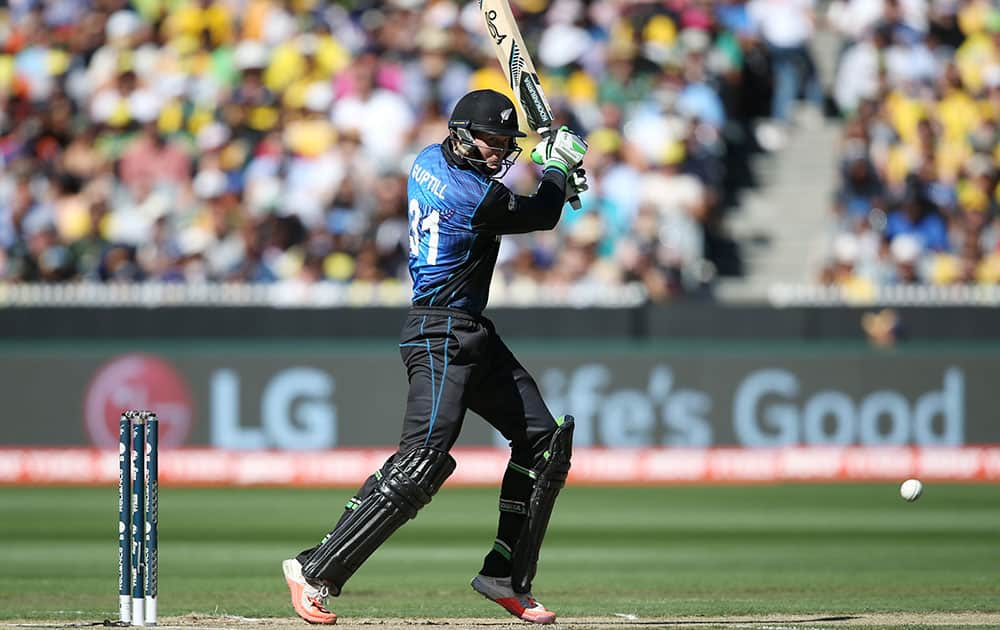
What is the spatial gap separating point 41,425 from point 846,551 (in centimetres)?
656

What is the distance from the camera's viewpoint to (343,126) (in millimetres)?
14797

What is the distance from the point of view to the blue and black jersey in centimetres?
636

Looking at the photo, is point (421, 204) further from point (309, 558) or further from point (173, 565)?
point (173, 565)

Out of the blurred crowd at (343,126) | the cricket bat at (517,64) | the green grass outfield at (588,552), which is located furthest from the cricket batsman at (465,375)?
the blurred crowd at (343,126)

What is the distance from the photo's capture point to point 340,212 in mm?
14188

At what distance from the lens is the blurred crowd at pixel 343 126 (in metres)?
14.0

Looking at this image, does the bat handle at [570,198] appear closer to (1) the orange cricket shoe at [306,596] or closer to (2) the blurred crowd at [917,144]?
(1) the orange cricket shoe at [306,596]

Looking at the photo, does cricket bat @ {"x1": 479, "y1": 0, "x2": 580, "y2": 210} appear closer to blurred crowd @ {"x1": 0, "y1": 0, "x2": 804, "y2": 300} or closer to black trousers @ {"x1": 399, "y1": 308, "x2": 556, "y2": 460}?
black trousers @ {"x1": 399, "y1": 308, "x2": 556, "y2": 460}

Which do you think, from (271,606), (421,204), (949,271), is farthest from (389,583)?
(949,271)

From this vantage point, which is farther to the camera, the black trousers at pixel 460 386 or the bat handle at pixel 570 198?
the bat handle at pixel 570 198

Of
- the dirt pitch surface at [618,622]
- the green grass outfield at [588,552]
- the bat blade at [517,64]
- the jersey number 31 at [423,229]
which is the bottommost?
the green grass outfield at [588,552]

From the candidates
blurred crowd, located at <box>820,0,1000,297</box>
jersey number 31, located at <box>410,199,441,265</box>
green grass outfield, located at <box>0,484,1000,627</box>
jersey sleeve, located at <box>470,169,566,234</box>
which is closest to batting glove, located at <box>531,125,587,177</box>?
jersey sleeve, located at <box>470,169,566,234</box>

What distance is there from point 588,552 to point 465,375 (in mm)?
3838

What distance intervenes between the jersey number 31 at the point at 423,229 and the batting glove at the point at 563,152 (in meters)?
0.45
